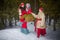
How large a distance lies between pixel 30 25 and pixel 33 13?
13 cm

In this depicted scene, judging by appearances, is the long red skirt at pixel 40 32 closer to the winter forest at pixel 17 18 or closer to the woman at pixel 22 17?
the winter forest at pixel 17 18

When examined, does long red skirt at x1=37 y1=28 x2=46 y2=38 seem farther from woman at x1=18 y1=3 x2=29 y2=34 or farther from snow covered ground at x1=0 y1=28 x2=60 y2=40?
woman at x1=18 y1=3 x2=29 y2=34

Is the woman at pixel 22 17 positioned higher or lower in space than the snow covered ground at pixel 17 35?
higher

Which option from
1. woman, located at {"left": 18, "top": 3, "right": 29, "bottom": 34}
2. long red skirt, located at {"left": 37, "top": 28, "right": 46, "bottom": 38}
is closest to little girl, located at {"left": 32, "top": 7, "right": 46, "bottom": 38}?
long red skirt, located at {"left": 37, "top": 28, "right": 46, "bottom": 38}

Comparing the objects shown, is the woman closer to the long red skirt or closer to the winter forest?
the winter forest

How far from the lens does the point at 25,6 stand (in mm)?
2051

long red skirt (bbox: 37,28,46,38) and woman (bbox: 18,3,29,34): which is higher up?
woman (bbox: 18,3,29,34)

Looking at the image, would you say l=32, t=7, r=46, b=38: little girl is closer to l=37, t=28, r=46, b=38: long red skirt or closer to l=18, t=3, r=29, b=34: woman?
l=37, t=28, r=46, b=38: long red skirt

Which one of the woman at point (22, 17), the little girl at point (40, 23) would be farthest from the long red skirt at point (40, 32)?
the woman at point (22, 17)

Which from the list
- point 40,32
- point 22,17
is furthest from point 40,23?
point 22,17

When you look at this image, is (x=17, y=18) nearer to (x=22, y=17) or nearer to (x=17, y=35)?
(x=22, y=17)

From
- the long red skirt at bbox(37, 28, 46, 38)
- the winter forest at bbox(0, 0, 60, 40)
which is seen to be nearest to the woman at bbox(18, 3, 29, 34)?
the winter forest at bbox(0, 0, 60, 40)

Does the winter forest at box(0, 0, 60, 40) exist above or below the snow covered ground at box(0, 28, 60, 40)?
above

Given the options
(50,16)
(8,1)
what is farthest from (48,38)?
(8,1)
